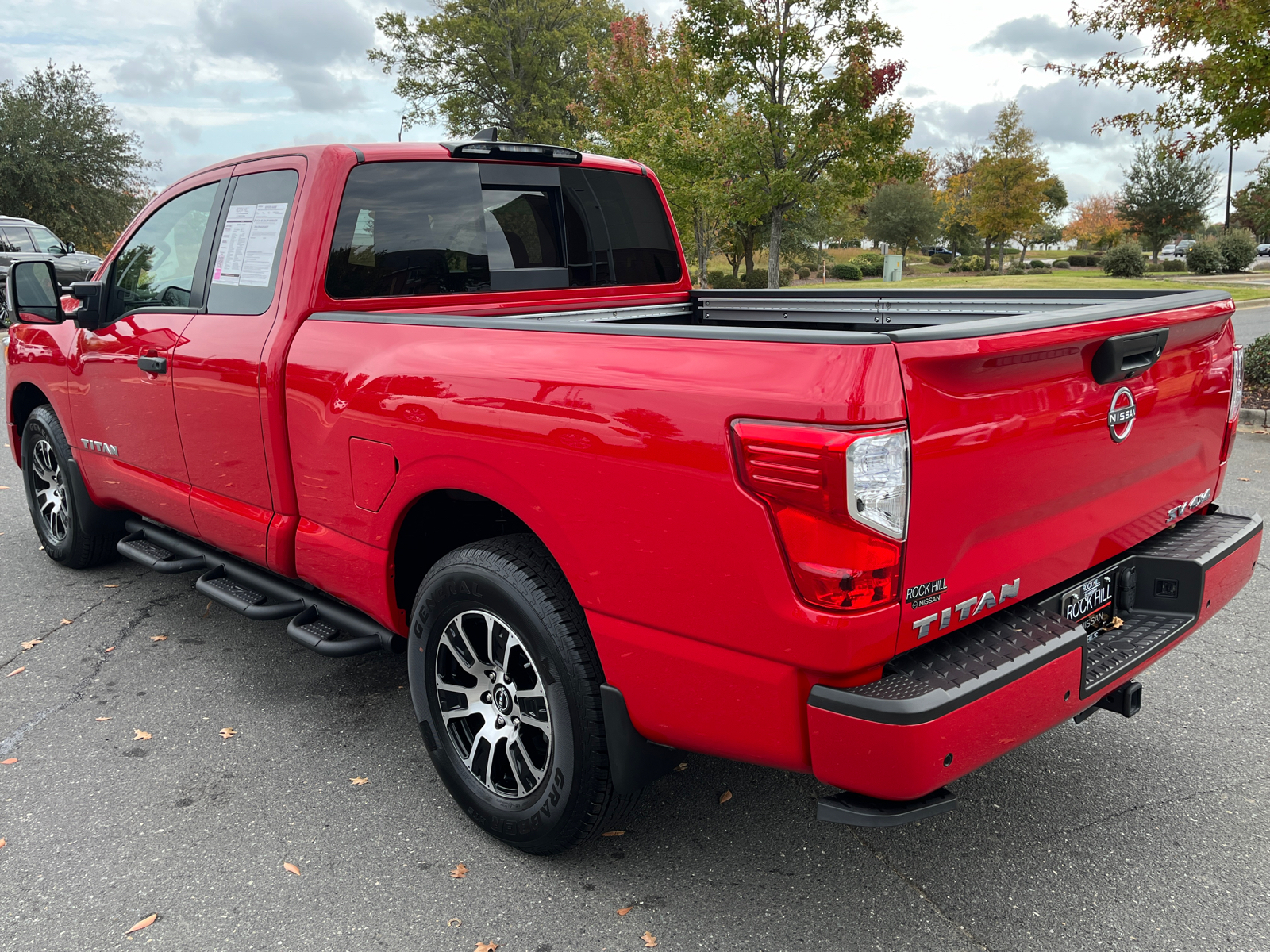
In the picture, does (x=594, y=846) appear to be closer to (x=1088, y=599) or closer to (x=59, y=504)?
(x=1088, y=599)

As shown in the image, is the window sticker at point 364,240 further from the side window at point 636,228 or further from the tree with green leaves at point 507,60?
the tree with green leaves at point 507,60

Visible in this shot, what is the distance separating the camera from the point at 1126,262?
38844 millimetres

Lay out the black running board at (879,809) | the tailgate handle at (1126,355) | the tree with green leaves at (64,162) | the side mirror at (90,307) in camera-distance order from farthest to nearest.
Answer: the tree with green leaves at (64,162)
the side mirror at (90,307)
the tailgate handle at (1126,355)
the black running board at (879,809)

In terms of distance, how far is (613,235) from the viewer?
427 cm

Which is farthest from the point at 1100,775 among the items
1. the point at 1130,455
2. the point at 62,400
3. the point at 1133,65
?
the point at 1133,65

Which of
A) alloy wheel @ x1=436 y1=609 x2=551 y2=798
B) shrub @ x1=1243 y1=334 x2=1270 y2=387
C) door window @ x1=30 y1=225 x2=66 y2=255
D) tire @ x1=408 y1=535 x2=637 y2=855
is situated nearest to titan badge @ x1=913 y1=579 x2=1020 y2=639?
tire @ x1=408 y1=535 x2=637 y2=855

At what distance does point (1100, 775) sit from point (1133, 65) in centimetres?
1037

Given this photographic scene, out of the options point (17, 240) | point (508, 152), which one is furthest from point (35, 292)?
point (17, 240)

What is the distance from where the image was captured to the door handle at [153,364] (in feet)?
→ 12.5

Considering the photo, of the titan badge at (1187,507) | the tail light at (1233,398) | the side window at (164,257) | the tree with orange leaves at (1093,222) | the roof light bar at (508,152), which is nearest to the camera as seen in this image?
the titan badge at (1187,507)

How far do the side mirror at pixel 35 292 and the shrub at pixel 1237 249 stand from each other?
4420cm

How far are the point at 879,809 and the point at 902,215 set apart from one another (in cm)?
5547

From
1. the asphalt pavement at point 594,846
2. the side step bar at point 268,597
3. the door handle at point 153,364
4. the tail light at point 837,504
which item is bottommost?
the asphalt pavement at point 594,846

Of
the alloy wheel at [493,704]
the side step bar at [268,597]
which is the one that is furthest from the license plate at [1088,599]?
the side step bar at [268,597]
